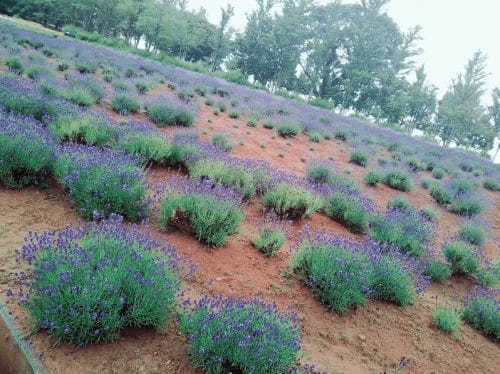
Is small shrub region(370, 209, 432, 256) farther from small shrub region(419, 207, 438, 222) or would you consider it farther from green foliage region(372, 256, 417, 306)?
small shrub region(419, 207, 438, 222)

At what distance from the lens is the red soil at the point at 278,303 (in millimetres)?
2176

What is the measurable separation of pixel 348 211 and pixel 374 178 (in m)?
3.37

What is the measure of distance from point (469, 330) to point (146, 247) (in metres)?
3.67

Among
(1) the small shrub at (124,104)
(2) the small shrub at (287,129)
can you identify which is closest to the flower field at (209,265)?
(1) the small shrub at (124,104)

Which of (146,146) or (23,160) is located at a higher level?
(146,146)

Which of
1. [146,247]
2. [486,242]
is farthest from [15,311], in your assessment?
[486,242]

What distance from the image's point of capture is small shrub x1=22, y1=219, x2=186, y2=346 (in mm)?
2031

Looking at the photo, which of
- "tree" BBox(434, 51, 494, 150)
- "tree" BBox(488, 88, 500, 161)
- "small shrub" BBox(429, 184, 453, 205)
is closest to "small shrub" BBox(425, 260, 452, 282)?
"small shrub" BBox(429, 184, 453, 205)

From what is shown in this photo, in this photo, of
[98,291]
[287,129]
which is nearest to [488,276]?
[98,291]

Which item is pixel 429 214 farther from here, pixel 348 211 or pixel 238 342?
pixel 238 342

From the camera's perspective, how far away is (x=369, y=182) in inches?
337

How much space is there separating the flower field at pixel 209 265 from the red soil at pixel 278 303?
0.01 metres

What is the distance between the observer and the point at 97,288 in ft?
6.92

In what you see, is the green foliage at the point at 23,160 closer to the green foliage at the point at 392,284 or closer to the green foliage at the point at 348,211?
the green foliage at the point at 392,284
